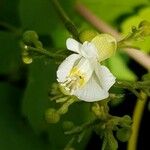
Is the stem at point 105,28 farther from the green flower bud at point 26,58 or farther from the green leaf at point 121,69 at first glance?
the green flower bud at point 26,58

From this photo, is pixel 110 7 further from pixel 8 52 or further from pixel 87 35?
pixel 87 35

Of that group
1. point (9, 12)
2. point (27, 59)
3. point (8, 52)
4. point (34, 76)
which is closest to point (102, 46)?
point (27, 59)

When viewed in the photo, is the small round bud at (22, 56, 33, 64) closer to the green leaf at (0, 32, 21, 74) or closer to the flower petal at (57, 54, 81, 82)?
the flower petal at (57, 54, 81, 82)

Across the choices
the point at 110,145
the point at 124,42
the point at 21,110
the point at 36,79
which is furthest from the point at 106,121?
the point at 21,110

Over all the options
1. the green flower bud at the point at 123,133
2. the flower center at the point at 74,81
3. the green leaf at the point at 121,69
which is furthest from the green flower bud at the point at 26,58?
the green leaf at the point at 121,69

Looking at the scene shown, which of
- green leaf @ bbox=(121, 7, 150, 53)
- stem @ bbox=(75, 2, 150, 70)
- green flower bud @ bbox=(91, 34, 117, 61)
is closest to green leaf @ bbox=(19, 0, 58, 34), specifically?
stem @ bbox=(75, 2, 150, 70)

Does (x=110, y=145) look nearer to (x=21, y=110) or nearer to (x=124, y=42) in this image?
(x=124, y=42)
